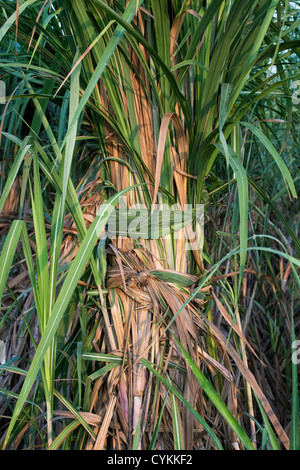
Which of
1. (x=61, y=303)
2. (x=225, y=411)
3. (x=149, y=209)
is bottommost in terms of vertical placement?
(x=225, y=411)

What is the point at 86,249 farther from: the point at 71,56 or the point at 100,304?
the point at 71,56

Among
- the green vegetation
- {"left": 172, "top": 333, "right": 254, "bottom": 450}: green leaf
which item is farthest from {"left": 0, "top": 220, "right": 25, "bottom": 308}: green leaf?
{"left": 172, "top": 333, "right": 254, "bottom": 450}: green leaf

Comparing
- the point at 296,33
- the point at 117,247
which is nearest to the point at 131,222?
the point at 117,247

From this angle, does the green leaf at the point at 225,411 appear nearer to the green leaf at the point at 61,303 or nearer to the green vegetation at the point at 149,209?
the green vegetation at the point at 149,209

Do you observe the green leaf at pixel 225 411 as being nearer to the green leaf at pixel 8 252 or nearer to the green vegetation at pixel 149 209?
the green vegetation at pixel 149 209

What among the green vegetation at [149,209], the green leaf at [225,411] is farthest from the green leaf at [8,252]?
the green leaf at [225,411]

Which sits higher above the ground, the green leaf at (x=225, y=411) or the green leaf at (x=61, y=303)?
the green leaf at (x=61, y=303)

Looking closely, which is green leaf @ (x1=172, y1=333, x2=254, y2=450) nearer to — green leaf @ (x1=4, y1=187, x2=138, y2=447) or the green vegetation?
the green vegetation

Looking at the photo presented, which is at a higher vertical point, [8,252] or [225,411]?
[8,252]

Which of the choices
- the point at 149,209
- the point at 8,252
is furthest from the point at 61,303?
the point at 149,209

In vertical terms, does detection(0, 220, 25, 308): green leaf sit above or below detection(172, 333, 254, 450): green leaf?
above

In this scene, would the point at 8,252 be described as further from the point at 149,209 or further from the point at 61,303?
the point at 149,209

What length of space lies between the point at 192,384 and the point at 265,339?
23.0 inches

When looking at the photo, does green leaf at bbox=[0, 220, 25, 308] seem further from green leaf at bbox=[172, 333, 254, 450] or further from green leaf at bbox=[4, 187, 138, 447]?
green leaf at bbox=[172, 333, 254, 450]
